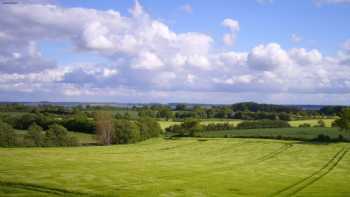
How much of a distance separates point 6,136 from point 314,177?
74.4m

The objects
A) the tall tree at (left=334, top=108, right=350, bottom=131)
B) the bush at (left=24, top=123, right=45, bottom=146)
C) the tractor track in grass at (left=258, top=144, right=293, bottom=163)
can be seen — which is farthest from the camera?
the bush at (left=24, top=123, right=45, bottom=146)

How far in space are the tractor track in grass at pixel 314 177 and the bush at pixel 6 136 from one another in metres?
71.6

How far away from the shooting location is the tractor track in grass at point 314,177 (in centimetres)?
3345

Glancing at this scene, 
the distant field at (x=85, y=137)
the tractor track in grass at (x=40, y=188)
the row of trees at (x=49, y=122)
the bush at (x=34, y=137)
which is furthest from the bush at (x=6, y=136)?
the tractor track in grass at (x=40, y=188)

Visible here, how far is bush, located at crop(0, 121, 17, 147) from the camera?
304ft

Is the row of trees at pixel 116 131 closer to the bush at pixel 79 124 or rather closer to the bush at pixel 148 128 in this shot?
the bush at pixel 148 128

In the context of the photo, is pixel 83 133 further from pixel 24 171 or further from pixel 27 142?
pixel 24 171

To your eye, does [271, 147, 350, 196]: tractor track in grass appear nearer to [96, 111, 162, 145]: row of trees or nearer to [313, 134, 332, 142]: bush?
[313, 134, 332, 142]: bush

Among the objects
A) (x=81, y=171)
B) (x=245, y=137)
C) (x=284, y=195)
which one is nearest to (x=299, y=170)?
(x=284, y=195)

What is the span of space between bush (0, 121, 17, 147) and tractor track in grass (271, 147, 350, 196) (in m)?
71.6

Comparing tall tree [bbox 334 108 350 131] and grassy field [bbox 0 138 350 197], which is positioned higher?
tall tree [bbox 334 108 350 131]

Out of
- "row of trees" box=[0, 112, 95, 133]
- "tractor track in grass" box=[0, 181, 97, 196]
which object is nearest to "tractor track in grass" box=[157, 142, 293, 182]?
"tractor track in grass" box=[0, 181, 97, 196]

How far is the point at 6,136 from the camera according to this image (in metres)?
93.4

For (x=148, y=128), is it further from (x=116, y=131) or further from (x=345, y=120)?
(x=345, y=120)
